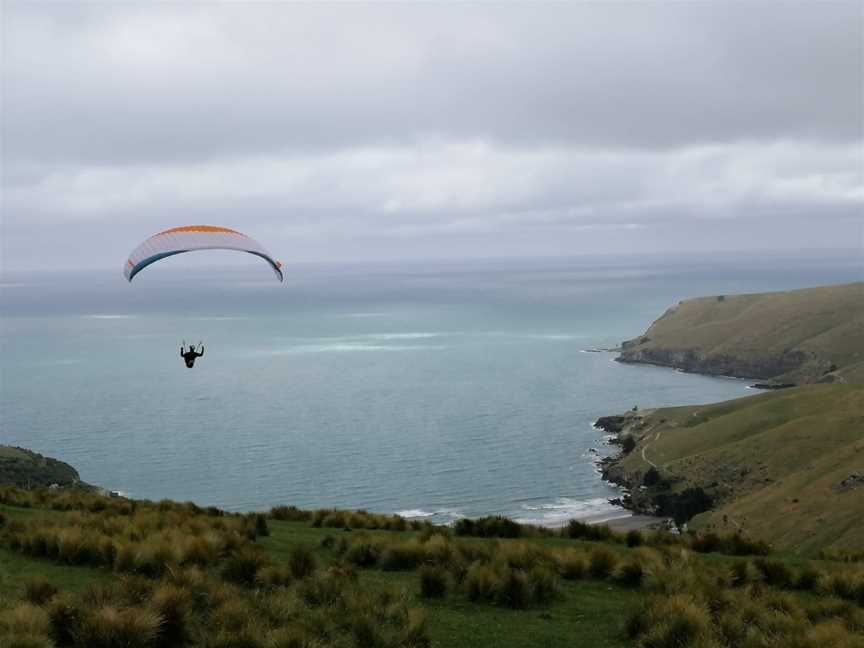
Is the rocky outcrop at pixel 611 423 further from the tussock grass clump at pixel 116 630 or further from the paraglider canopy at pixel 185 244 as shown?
the tussock grass clump at pixel 116 630

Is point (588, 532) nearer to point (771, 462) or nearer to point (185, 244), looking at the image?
point (185, 244)

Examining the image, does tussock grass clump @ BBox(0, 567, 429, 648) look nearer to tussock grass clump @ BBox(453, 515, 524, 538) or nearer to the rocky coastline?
tussock grass clump @ BBox(453, 515, 524, 538)

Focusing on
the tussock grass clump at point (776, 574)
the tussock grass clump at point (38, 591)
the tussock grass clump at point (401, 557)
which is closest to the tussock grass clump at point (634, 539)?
the tussock grass clump at point (776, 574)

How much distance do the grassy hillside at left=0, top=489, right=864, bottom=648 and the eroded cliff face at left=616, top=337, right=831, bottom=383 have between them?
477ft

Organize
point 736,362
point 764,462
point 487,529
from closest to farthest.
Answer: point 487,529
point 764,462
point 736,362

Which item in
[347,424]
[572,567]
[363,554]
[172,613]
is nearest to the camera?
[172,613]

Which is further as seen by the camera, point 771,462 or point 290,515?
point 771,462

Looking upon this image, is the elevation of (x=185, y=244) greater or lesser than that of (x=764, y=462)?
greater

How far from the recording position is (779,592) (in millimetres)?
13188

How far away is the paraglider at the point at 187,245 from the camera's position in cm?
2762

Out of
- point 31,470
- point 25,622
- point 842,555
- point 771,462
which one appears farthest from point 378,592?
point 31,470

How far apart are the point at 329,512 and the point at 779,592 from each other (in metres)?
11.3

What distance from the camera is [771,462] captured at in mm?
74938

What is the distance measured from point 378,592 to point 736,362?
17473cm
